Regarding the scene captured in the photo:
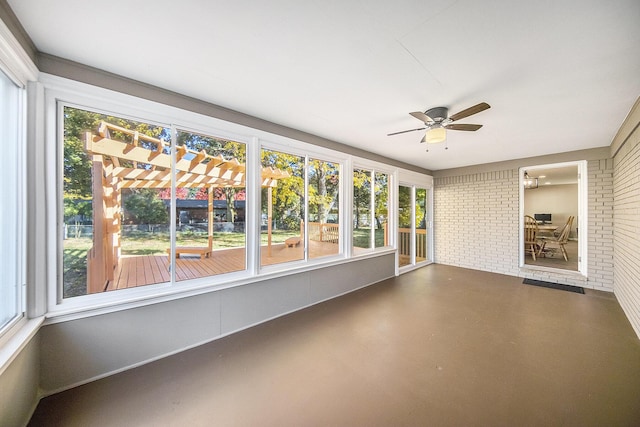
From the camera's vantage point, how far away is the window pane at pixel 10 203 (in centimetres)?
148

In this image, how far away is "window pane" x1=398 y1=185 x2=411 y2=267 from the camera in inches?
213

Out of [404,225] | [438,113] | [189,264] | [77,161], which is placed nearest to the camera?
[77,161]

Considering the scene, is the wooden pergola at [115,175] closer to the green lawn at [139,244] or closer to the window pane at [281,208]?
the green lawn at [139,244]

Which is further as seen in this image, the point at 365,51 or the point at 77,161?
the point at 77,161

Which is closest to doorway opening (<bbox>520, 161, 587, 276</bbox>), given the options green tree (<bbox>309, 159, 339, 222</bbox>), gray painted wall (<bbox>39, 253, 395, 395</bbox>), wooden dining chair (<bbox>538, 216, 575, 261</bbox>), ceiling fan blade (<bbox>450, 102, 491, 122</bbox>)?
wooden dining chair (<bbox>538, 216, 575, 261</bbox>)

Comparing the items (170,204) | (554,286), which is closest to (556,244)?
(554,286)

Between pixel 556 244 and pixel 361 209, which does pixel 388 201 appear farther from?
pixel 556 244

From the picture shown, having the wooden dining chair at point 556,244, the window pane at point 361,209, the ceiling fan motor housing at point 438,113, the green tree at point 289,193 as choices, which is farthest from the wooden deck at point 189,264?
the wooden dining chair at point 556,244

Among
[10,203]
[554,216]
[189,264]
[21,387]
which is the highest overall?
[10,203]

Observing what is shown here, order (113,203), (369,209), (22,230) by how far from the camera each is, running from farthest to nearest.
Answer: (369,209), (113,203), (22,230)

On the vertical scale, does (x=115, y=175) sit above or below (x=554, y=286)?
above

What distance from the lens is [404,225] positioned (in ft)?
18.5

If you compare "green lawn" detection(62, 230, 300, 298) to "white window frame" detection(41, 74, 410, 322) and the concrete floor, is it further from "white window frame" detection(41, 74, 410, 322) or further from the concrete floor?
the concrete floor

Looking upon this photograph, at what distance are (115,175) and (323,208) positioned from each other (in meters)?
2.59
